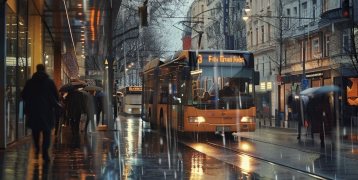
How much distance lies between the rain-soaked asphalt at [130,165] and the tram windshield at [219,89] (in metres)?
3.94

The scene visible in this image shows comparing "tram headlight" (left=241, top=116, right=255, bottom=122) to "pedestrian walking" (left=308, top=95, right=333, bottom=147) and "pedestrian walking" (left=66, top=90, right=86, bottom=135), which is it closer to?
"pedestrian walking" (left=308, top=95, right=333, bottom=147)

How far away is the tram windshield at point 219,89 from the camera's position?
18.6 meters

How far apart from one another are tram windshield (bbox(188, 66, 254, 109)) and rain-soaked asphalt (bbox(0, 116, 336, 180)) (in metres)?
3.94

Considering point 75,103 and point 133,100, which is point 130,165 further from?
point 133,100

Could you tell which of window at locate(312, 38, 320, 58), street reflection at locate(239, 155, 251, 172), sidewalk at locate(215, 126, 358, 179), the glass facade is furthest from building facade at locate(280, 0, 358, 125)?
the glass facade

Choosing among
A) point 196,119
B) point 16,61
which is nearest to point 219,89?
point 196,119

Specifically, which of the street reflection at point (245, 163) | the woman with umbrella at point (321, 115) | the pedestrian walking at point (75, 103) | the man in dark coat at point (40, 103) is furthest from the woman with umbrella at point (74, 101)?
the man in dark coat at point (40, 103)

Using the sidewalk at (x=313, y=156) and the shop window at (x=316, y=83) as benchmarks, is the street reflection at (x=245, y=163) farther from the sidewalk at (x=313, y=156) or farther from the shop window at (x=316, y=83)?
the shop window at (x=316, y=83)

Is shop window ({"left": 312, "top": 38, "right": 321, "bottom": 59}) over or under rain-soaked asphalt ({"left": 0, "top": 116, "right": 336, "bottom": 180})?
over

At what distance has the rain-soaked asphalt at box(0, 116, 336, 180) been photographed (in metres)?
9.31

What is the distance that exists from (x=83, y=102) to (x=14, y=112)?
555 cm

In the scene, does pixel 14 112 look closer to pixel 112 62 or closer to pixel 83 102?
pixel 83 102

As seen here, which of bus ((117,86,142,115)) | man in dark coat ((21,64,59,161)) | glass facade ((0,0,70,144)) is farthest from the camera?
bus ((117,86,142,115))

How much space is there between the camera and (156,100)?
79.0ft
